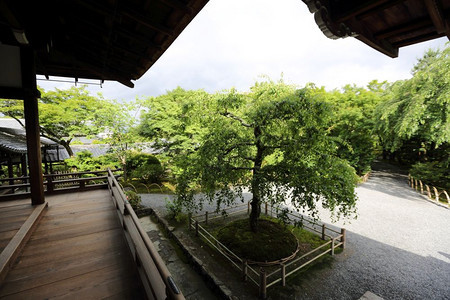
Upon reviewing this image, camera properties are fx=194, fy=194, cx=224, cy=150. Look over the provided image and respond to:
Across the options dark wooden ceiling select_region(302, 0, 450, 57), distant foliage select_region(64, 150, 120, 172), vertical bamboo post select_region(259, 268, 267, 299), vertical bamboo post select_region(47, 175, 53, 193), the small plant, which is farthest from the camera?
distant foliage select_region(64, 150, 120, 172)

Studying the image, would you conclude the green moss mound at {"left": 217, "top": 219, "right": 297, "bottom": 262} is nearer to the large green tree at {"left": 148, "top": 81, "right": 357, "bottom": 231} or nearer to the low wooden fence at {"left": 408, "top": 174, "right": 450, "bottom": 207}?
the large green tree at {"left": 148, "top": 81, "right": 357, "bottom": 231}

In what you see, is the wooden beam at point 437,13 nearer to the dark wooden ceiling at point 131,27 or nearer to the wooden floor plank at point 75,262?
the dark wooden ceiling at point 131,27

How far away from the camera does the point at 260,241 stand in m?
7.15

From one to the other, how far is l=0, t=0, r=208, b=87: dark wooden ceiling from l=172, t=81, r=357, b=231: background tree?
325 cm

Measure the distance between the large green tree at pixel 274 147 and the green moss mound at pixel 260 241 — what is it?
51cm

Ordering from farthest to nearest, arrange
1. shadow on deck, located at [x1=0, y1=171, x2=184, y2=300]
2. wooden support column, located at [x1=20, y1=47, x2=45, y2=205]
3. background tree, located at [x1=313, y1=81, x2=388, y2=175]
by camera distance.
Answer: background tree, located at [x1=313, y1=81, x2=388, y2=175] → wooden support column, located at [x1=20, y1=47, x2=45, y2=205] → shadow on deck, located at [x1=0, y1=171, x2=184, y2=300]

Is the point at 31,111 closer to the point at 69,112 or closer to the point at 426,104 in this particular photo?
the point at 69,112

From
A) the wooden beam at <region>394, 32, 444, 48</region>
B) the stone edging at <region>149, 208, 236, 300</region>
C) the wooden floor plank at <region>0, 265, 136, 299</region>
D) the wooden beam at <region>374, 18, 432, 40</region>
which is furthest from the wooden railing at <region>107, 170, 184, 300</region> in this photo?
the stone edging at <region>149, 208, 236, 300</region>

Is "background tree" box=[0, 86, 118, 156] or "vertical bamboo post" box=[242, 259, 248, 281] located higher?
"background tree" box=[0, 86, 118, 156]

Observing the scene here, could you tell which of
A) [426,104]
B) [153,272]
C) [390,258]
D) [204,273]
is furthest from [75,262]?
[426,104]

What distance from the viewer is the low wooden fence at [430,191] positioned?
39.8ft

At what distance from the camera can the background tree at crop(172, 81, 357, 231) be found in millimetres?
5309

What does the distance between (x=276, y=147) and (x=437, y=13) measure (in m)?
4.96

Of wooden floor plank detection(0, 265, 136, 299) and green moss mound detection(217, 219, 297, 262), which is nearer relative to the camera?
wooden floor plank detection(0, 265, 136, 299)
